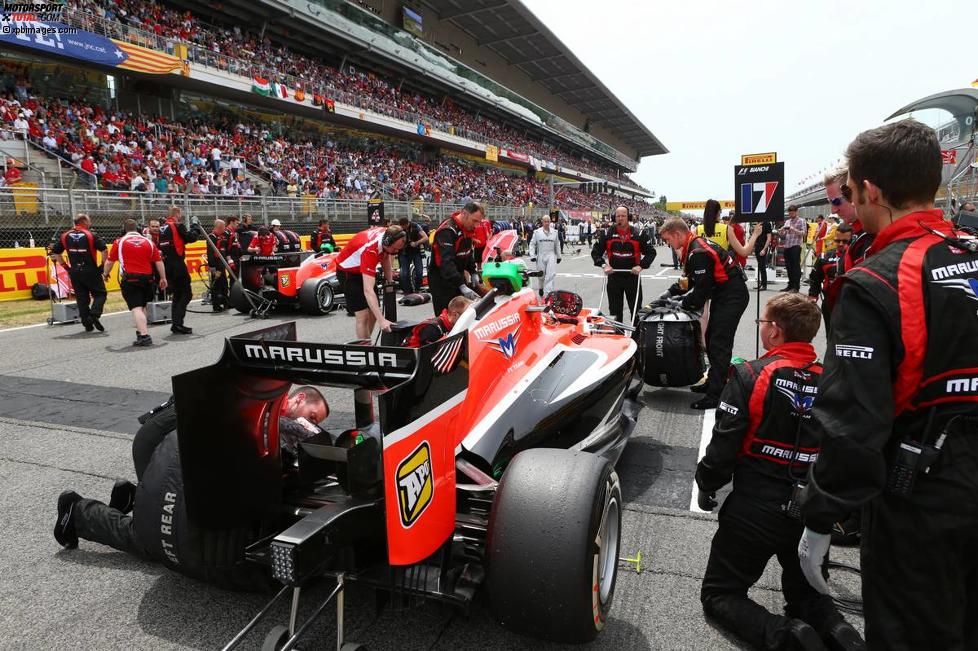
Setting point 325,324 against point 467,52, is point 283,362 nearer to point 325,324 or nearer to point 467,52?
point 325,324

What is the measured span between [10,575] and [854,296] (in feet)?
11.6

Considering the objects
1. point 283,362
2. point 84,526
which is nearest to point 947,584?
point 283,362

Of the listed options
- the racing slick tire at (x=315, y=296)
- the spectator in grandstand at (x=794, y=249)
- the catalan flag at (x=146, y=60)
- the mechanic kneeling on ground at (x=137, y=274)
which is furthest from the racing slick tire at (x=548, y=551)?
the catalan flag at (x=146, y=60)

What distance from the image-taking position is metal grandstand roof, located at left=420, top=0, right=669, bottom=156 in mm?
47750

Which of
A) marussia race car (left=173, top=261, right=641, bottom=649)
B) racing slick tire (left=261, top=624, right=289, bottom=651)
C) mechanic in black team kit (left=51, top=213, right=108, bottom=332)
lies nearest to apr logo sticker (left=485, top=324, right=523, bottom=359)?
marussia race car (left=173, top=261, right=641, bottom=649)


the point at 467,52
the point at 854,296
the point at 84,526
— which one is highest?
the point at 467,52

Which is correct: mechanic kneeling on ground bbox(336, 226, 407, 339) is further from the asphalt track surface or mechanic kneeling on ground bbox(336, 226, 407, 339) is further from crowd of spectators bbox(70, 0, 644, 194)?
crowd of spectators bbox(70, 0, 644, 194)

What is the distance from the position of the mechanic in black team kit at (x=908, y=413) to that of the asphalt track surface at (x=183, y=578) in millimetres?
939

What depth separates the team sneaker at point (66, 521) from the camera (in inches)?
113

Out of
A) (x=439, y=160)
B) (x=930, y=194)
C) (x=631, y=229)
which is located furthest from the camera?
(x=439, y=160)

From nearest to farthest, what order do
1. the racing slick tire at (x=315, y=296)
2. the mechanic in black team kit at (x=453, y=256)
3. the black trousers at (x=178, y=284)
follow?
the mechanic in black team kit at (x=453, y=256), the black trousers at (x=178, y=284), the racing slick tire at (x=315, y=296)

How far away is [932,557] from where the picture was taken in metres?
1.50

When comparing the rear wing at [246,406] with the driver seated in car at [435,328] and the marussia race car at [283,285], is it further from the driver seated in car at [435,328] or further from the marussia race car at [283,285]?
the marussia race car at [283,285]

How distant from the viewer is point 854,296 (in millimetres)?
1513
